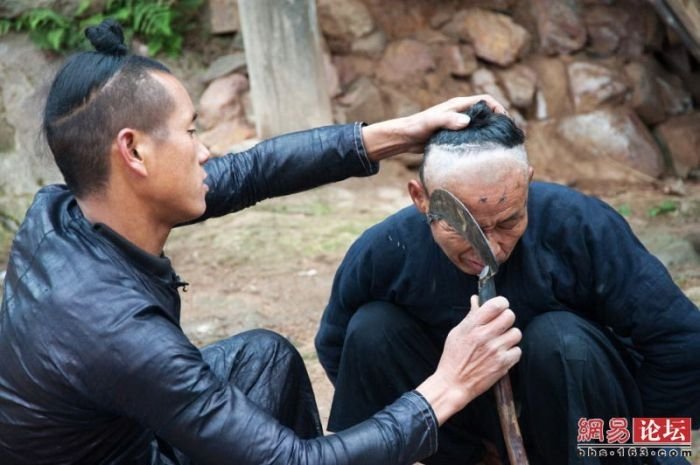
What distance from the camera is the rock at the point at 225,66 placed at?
7359 mm

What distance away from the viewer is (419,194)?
284 cm

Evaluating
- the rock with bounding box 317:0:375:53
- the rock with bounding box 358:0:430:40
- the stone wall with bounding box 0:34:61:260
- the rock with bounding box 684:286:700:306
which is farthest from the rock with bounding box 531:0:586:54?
the stone wall with bounding box 0:34:61:260

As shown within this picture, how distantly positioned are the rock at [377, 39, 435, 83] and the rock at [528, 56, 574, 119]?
0.80 metres

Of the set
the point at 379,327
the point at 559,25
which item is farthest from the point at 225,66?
the point at 379,327

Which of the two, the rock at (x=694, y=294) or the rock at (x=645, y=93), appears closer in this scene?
the rock at (x=694, y=294)

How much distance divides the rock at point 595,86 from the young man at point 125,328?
5192 millimetres

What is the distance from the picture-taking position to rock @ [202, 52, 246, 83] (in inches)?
290

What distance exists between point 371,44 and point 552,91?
4.47 feet

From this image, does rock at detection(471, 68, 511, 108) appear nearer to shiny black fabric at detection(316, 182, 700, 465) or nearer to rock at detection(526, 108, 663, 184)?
rock at detection(526, 108, 663, 184)

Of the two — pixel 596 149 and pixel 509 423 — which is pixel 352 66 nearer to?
pixel 596 149

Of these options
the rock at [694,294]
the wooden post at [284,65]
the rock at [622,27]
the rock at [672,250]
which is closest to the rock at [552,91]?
the rock at [622,27]

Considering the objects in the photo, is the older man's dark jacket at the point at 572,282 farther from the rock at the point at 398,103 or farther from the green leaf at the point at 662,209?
the rock at the point at 398,103

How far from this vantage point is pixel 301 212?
638 centimetres

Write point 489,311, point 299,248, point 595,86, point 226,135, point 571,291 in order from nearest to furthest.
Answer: point 489,311
point 571,291
point 299,248
point 226,135
point 595,86
